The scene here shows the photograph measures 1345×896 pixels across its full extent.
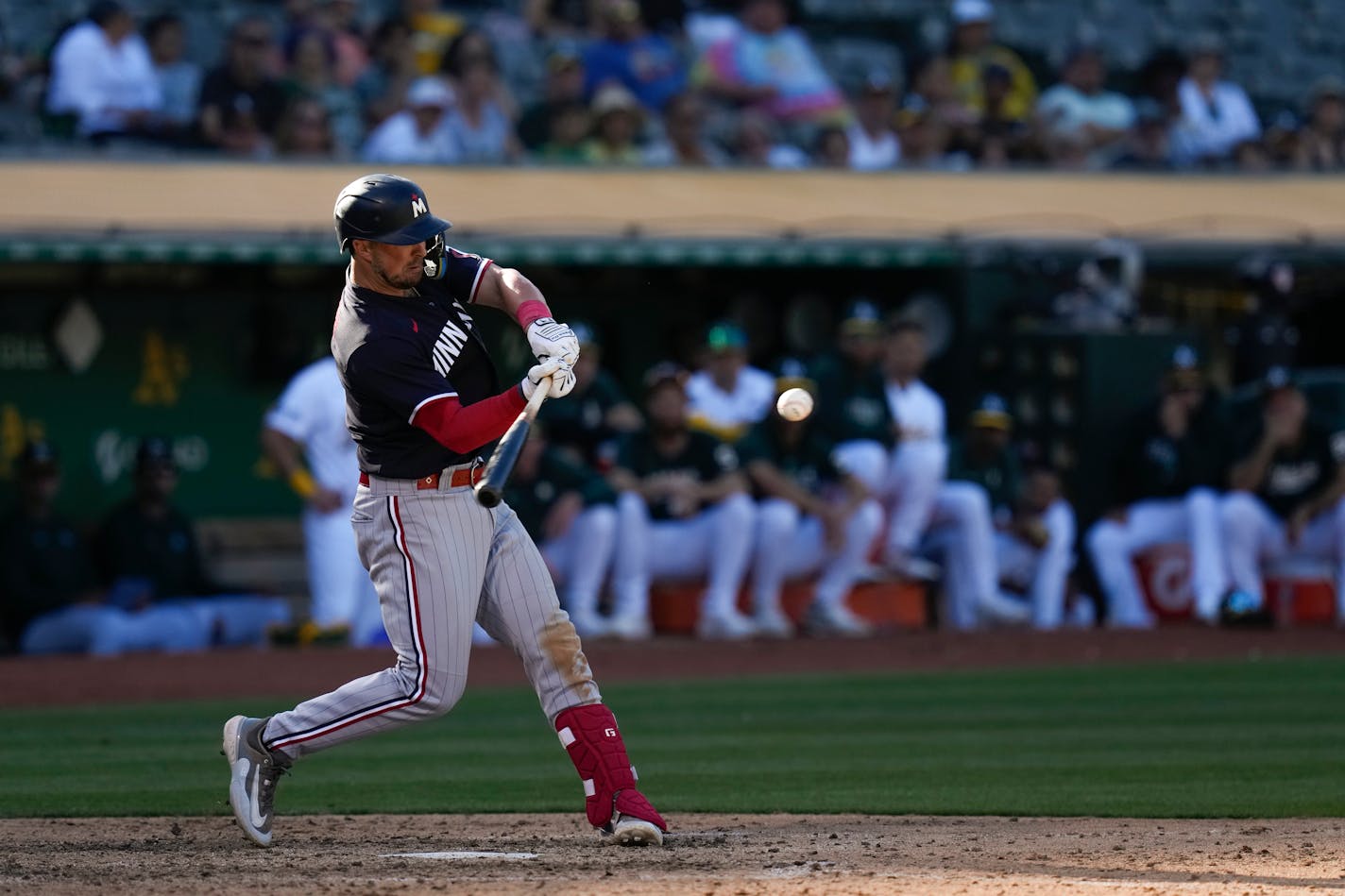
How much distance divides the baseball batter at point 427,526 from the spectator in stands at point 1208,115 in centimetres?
953

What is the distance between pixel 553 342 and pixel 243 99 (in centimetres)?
671

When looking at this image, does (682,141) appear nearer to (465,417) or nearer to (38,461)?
(38,461)

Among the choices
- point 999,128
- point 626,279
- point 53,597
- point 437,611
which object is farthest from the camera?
point 999,128

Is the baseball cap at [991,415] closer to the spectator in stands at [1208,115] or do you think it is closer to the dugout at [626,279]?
the dugout at [626,279]

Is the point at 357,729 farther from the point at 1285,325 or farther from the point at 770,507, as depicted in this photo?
the point at 1285,325

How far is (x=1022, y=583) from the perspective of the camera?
36.1 feet

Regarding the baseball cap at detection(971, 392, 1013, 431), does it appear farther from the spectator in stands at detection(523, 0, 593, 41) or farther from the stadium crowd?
the spectator in stands at detection(523, 0, 593, 41)

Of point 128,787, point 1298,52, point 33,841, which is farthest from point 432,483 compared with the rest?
point 1298,52

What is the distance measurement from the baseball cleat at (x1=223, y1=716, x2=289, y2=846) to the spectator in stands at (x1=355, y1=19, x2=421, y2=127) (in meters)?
6.94

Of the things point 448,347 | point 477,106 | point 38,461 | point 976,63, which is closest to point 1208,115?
point 976,63

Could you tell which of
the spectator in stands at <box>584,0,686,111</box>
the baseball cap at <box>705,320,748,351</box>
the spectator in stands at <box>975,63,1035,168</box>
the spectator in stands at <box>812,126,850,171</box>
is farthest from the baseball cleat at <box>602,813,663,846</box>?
the spectator in stands at <box>975,63,1035,168</box>

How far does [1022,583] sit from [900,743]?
4.54m

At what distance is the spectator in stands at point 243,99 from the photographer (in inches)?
417

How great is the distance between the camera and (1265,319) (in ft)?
37.9
